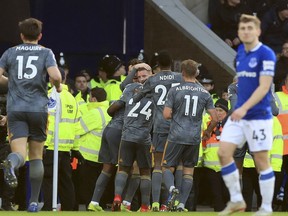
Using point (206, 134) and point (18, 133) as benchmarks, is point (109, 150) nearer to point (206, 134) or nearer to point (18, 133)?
point (206, 134)

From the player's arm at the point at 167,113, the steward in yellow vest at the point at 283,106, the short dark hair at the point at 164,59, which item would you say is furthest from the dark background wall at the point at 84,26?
the player's arm at the point at 167,113

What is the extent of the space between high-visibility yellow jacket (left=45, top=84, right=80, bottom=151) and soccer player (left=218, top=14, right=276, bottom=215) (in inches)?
259

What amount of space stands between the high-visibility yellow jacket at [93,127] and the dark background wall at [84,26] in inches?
222

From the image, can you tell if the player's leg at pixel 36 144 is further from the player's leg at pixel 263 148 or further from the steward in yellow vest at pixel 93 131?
the steward in yellow vest at pixel 93 131

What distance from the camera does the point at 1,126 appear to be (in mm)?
20516

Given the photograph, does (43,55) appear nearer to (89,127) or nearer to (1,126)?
(1,126)

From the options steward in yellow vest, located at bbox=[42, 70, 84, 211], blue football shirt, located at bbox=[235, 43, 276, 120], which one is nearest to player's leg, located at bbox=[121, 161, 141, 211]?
steward in yellow vest, located at bbox=[42, 70, 84, 211]

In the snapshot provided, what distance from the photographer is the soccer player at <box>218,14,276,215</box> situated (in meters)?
15.2

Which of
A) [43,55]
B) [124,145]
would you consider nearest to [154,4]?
[124,145]

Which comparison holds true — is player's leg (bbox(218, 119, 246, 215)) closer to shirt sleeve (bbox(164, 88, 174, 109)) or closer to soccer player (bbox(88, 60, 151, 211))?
shirt sleeve (bbox(164, 88, 174, 109))

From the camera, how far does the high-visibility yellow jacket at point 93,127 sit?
74.8ft

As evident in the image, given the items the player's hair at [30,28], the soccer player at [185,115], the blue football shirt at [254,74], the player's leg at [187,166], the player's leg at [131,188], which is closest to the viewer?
the blue football shirt at [254,74]

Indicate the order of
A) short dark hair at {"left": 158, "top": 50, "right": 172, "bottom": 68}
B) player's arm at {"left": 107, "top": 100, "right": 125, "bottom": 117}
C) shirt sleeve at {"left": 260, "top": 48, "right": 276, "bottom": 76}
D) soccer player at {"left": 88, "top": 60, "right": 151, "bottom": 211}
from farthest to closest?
soccer player at {"left": 88, "top": 60, "right": 151, "bottom": 211} < player's arm at {"left": 107, "top": 100, "right": 125, "bottom": 117} < short dark hair at {"left": 158, "top": 50, "right": 172, "bottom": 68} < shirt sleeve at {"left": 260, "top": 48, "right": 276, "bottom": 76}

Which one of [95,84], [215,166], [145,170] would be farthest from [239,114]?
[95,84]
